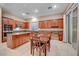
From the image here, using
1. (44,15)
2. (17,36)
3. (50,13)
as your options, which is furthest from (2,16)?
(50,13)

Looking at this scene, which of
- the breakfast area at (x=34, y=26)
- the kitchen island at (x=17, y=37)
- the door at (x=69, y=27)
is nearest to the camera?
the breakfast area at (x=34, y=26)

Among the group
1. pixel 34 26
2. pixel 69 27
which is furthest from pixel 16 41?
pixel 69 27

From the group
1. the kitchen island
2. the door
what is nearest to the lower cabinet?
the kitchen island

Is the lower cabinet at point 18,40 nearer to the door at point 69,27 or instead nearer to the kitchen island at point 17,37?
the kitchen island at point 17,37

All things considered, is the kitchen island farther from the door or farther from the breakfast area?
the door

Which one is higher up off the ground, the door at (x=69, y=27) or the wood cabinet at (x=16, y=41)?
the door at (x=69, y=27)

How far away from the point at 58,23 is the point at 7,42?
2478 millimetres

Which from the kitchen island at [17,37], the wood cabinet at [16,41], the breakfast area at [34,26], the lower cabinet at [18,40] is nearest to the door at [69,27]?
the breakfast area at [34,26]

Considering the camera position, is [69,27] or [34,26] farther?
[69,27]

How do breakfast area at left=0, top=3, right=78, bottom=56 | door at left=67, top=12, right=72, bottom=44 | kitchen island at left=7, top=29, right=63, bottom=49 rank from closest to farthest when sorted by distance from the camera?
breakfast area at left=0, top=3, right=78, bottom=56 → kitchen island at left=7, top=29, right=63, bottom=49 → door at left=67, top=12, right=72, bottom=44

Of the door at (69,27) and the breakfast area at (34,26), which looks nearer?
the breakfast area at (34,26)

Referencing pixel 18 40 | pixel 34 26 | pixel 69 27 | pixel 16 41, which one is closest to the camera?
pixel 34 26

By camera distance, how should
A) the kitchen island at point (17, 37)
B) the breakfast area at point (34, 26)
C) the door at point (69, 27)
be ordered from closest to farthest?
the breakfast area at point (34, 26) < the kitchen island at point (17, 37) < the door at point (69, 27)

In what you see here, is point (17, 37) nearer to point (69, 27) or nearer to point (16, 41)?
point (16, 41)
